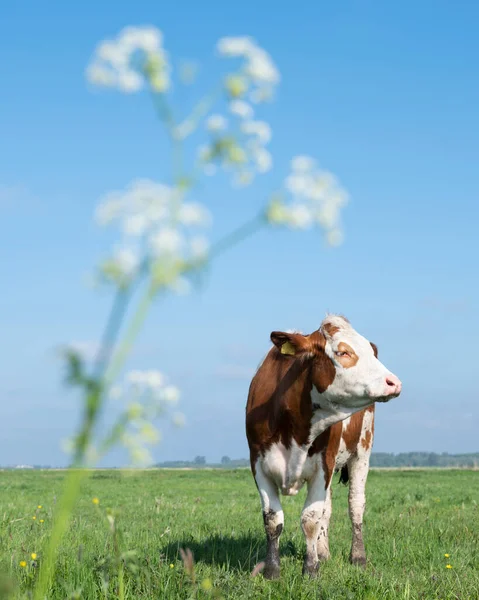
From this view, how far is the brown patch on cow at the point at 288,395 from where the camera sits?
7602 millimetres

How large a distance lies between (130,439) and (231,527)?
33.4 ft

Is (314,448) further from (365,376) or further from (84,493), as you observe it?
(84,493)

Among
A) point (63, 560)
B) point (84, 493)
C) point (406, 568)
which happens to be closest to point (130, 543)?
point (63, 560)

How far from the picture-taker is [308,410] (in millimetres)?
7785

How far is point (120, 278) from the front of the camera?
171cm

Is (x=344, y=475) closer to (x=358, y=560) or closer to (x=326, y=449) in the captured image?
(x=358, y=560)

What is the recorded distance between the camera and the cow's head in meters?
7.09

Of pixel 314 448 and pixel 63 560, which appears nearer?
pixel 63 560

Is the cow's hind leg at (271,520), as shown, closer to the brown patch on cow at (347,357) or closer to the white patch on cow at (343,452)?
the white patch on cow at (343,452)

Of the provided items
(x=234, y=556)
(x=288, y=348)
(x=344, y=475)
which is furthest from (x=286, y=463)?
(x=344, y=475)

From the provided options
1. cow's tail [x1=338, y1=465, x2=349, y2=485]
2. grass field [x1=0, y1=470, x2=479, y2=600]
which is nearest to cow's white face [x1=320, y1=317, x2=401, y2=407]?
grass field [x1=0, y1=470, x2=479, y2=600]

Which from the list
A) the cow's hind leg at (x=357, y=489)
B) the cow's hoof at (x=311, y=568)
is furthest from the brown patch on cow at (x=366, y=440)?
the cow's hoof at (x=311, y=568)

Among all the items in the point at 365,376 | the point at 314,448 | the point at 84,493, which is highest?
the point at 365,376

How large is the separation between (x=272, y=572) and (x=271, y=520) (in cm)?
51
